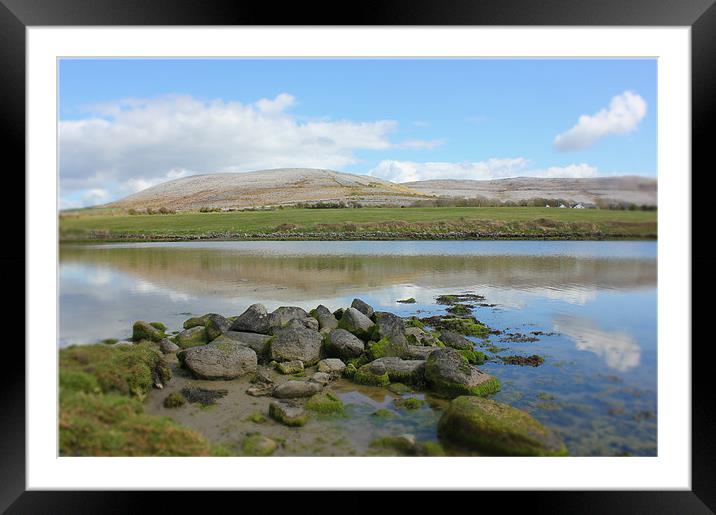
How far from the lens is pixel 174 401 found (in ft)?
23.4

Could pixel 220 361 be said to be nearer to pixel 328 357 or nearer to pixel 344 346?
pixel 328 357

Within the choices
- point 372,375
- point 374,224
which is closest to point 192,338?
point 372,375

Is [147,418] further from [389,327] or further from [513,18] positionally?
[513,18]

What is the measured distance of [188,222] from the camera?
1170cm

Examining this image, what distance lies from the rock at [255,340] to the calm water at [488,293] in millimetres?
1812

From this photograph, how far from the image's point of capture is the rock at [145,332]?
9215mm

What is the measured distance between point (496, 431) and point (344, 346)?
13.8 ft

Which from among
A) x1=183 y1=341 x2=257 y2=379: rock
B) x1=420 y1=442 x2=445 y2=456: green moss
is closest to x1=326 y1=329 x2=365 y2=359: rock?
x1=183 y1=341 x2=257 y2=379: rock

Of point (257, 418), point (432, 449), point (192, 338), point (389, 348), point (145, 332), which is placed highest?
point (145, 332)

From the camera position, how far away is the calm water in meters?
6.08

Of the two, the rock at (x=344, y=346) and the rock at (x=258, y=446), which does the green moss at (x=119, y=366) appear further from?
the rock at (x=344, y=346)
